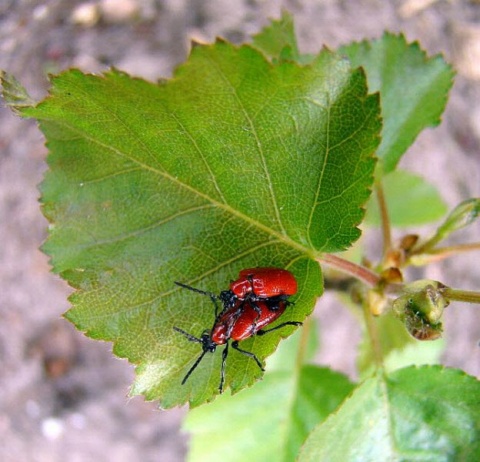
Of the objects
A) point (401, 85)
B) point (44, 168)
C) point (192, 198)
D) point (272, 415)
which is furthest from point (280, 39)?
point (44, 168)

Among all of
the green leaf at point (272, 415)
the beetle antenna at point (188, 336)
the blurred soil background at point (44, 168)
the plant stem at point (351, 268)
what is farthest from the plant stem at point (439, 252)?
the blurred soil background at point (44, 168)

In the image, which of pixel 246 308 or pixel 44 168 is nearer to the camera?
pixel 246 308

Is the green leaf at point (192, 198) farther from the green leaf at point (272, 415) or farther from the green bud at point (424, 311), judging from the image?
the green leaf at point (272, 415)

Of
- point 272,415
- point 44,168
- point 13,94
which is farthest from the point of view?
point 44,168

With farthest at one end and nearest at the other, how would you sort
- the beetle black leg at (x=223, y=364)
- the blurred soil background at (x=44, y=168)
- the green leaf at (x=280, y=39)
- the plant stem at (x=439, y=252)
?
the blurred soil background at (x=44, y=168) → the green leaf at (x=280, y=39) → the plant stem at (x=439, y=252) → the beetle black leg at (x=223, y=364)

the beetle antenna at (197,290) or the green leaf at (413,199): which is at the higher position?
the green leaf at (413,199)

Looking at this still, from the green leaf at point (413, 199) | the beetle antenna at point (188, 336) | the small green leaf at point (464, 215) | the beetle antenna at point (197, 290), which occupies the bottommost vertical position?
the beetle antenna at point (188, 336)

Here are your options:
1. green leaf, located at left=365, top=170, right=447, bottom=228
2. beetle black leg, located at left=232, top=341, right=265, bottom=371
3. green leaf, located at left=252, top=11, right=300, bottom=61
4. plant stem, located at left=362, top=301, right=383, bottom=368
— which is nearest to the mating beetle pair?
beetle black leg, located at left=232, top=341, right=265, bottom=371

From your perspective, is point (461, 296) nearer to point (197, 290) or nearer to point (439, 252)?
point (439, 252)
